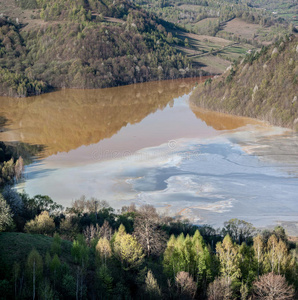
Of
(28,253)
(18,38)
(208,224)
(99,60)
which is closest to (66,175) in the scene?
(208,224)

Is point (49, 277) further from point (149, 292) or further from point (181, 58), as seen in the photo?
point (181, 58)

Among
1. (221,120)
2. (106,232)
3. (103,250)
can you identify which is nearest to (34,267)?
(103,250)

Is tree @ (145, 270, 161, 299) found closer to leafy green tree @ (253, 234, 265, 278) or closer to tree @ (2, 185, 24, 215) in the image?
leafy green tree @ (253, 234, 265, 278)

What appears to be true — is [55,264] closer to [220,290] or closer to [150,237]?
[150,237]

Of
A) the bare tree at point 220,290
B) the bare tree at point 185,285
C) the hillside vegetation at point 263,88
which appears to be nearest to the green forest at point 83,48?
the hillside vegetation at point 263,88

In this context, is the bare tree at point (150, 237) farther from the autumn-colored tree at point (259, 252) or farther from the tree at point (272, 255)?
the tree at point (272, 255)

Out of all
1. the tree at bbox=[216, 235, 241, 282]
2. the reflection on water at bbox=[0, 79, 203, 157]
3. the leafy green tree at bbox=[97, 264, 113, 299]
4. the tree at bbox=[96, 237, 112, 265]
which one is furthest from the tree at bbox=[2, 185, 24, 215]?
→ the reflection on water at bbox=[0, 79, 203, 157]
